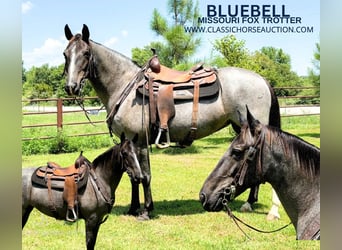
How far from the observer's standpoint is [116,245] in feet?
8.99

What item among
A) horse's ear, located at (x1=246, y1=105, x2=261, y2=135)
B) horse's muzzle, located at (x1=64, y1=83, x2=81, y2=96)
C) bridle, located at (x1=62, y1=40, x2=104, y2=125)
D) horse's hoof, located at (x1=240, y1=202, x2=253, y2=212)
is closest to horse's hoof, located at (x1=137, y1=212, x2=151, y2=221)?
horse's hoof, located at (x1=240, y1=202, x2=253, y2=212)

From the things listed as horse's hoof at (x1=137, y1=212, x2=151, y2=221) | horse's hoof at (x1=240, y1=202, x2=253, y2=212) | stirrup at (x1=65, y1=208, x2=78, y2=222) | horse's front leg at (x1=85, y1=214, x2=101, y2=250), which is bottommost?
horse's hoof at (x1=137, y1=212, x2=151, y2=221)

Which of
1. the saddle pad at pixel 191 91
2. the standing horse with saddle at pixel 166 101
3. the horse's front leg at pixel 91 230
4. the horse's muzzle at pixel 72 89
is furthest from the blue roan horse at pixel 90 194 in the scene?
the saddle pad at pixel 191 91

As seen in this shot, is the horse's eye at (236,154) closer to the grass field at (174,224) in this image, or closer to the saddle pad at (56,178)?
the grass field at (174,224)

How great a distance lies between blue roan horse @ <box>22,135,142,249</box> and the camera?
2541 mm

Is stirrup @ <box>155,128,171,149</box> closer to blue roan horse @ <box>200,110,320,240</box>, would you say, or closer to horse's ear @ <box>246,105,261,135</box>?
blue roan horse @ <box>200,110,320,240</box>

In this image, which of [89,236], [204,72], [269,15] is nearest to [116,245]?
[89,236]

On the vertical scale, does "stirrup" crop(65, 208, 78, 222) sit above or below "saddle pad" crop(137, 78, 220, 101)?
below

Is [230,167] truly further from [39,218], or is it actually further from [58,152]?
[58,152]

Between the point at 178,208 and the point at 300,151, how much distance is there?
1.94 meters

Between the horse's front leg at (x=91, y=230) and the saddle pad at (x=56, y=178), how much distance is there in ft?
0.80

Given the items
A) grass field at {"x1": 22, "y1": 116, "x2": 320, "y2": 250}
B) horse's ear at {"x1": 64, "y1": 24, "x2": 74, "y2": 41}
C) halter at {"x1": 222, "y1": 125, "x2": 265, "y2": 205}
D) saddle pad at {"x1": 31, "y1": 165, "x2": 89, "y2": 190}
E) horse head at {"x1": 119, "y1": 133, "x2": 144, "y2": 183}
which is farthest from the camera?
horse's ear at {"x1": 64, "y1": 24, "x2": 74, "y2": 41}

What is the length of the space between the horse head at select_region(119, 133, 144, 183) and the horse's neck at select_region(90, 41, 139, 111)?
3.79 ft

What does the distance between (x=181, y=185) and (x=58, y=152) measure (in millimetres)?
1623
